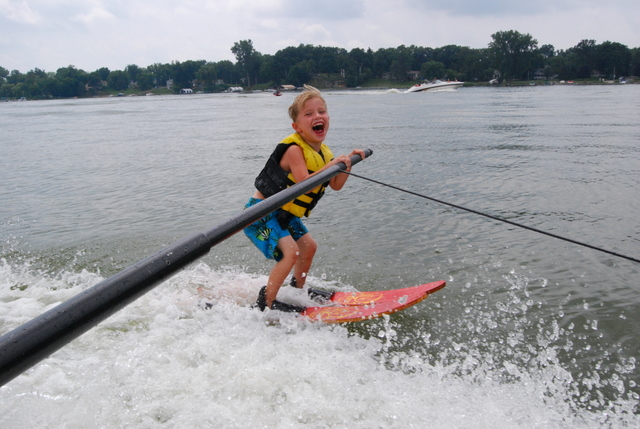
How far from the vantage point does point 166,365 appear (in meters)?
3.80

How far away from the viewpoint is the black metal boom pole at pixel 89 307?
Result: 5.31 feet

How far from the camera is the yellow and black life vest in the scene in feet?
15.1

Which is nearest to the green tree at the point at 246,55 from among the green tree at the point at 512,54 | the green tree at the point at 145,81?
the green tree at the point at 145,81

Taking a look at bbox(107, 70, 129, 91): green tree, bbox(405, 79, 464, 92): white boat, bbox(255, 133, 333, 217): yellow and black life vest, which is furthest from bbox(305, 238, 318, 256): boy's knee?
bbox(107, 70, 129, 91): green tree

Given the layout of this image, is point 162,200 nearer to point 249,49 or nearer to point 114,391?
point 114,391

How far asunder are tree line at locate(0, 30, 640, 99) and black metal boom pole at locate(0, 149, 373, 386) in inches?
5693

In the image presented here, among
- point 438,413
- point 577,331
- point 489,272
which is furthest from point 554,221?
point 438,413

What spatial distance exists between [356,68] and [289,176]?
517ft

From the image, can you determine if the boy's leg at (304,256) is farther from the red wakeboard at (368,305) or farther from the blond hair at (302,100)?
the blond hair at (302,100)

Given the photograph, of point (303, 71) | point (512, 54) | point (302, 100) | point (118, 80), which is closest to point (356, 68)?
point (303, 71)

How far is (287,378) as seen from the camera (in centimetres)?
364

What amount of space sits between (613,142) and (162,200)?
47.7 ft

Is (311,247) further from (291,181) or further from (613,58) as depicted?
(613,58)

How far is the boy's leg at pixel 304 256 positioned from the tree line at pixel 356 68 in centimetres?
14197
